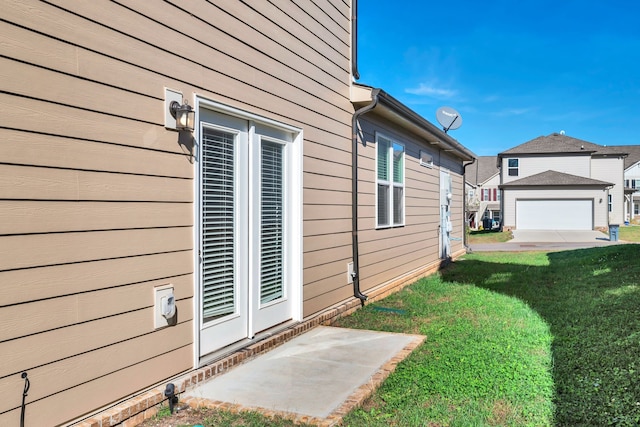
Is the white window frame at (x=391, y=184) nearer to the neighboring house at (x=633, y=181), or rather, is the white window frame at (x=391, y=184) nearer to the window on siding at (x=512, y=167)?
the window on siding at (x=512, y=167)

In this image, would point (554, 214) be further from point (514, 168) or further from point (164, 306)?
point (164, 306)

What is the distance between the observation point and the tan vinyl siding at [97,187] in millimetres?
2234

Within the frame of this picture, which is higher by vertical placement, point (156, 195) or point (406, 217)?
point (156, 195)

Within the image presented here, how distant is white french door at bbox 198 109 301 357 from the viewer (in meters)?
3.64

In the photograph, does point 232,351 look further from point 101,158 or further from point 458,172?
point 458,172

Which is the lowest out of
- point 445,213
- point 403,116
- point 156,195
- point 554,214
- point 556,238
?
point 556,238

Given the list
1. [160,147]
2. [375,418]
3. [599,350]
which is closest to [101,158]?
[160,147]

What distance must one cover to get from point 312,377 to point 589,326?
3133mm

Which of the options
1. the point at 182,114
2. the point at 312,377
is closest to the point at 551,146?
the point at 312,377

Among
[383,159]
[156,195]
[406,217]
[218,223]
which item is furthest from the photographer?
[406,217]

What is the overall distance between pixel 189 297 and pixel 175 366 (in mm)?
476

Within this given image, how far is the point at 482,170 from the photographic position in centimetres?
4669

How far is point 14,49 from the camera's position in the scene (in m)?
2.21

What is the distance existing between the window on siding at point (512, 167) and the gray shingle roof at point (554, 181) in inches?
62.6
